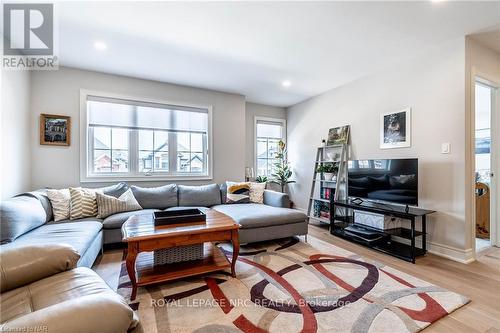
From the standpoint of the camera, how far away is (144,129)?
12.5ft

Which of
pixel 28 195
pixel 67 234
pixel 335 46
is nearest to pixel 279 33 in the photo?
Result: pixel 335 46

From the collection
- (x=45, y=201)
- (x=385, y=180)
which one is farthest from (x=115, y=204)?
(x=385, y=180)

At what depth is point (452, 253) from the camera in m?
2.61

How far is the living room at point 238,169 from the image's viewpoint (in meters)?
1.65

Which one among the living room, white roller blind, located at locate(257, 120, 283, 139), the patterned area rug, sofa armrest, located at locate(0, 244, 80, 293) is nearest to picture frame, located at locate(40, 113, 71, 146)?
the living room

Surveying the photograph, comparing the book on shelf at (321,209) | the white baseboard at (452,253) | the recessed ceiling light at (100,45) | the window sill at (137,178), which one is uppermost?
the recessed ceiling light at (100,45)

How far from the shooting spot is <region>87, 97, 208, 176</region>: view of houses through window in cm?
354

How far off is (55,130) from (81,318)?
11.4 ft

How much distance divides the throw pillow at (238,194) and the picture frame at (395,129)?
214cm

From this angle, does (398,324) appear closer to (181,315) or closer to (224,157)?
(181,315)

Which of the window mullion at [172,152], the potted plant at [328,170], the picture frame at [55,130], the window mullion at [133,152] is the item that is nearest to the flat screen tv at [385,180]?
the potted plant at [328,170]

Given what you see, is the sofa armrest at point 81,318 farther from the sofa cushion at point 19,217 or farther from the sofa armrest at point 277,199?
the sofa armrest at point 277,199

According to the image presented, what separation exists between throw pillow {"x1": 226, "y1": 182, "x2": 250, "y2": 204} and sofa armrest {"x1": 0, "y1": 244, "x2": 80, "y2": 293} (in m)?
2.46

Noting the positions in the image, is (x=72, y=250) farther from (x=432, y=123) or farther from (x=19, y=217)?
(x=432, y=123)
